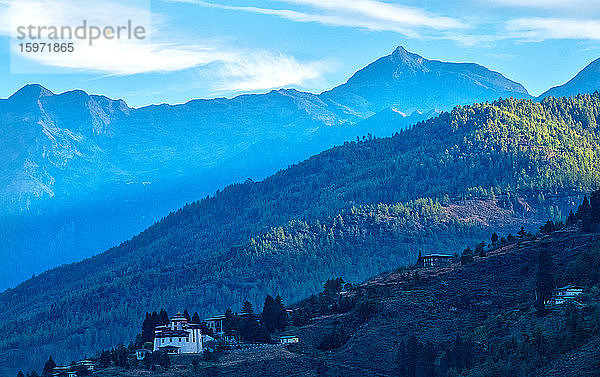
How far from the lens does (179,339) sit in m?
172

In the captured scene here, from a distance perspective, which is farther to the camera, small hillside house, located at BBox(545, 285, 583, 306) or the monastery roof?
the monastery roof

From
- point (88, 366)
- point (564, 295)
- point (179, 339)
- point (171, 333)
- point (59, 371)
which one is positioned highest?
point (171, 333)

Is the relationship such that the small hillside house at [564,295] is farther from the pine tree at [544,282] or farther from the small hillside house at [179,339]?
the small hillside house at [179,339]

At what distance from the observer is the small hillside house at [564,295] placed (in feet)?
520

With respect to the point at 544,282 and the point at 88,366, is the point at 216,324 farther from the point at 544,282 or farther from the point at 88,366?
the point at 544,282

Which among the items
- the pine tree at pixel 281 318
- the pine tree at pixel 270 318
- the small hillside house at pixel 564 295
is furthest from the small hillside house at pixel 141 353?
the small hillside house at pixel 564 295

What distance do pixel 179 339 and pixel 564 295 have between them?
5172 centimetres

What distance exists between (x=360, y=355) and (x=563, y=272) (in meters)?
32.7

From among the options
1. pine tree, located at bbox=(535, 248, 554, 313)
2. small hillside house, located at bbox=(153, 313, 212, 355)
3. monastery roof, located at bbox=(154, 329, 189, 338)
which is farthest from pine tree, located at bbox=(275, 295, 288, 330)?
pine tree, located at bbox=(535, 248, 554, 313)

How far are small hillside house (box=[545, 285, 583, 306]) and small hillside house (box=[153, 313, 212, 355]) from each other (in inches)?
1889

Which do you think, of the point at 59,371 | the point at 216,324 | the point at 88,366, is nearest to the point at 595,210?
the point at 216,324

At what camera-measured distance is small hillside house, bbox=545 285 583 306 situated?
158 m

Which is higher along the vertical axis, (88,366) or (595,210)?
(595,210)

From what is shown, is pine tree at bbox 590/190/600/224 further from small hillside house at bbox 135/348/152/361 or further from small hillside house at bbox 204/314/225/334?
small hillside house at bbox 135/348/152/361
